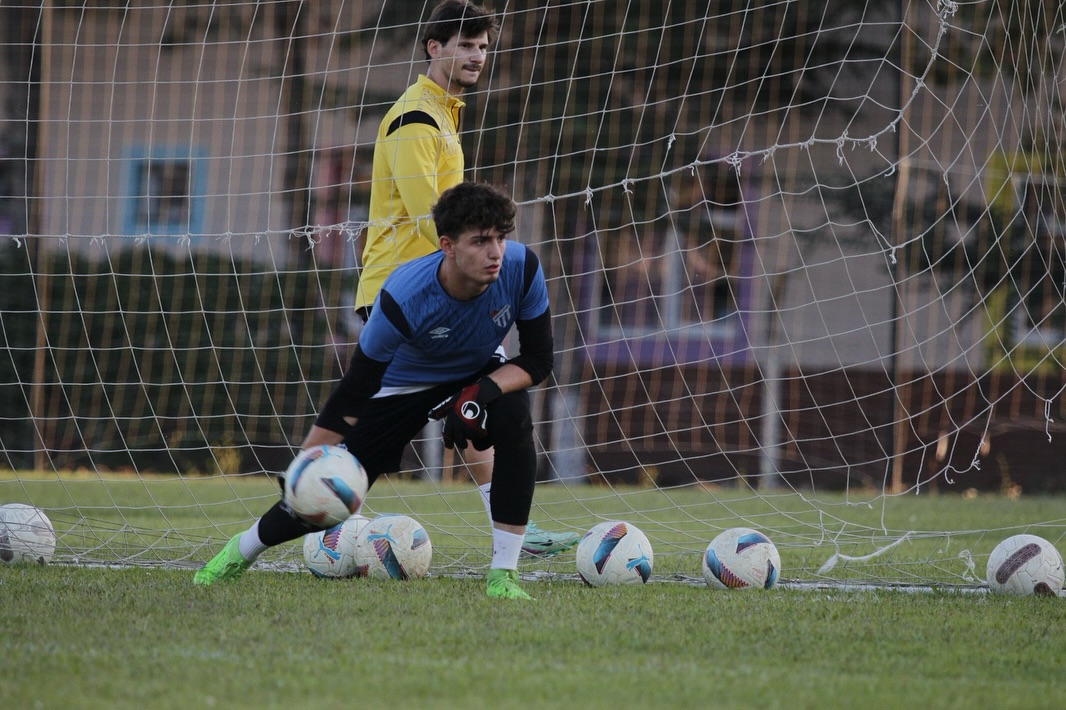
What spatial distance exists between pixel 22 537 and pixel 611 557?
8.43ft

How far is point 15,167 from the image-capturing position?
41.7ft

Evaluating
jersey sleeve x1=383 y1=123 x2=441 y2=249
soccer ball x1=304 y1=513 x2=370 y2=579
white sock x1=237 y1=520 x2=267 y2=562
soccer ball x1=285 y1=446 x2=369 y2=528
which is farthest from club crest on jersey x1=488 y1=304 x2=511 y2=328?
white sock x1=237 y1=520 x2=267 y2=562

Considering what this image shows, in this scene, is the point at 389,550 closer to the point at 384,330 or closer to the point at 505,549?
the point at 505,549

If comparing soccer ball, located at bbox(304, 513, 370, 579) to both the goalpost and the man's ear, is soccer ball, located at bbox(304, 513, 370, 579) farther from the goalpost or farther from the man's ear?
the goalpost

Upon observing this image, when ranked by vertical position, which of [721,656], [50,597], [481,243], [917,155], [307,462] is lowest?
[50,597]

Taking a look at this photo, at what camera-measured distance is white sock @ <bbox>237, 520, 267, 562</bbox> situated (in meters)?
4.56

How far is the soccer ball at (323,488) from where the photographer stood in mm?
4000

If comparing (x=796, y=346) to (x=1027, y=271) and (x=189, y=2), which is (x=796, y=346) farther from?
(x=189, y=2)

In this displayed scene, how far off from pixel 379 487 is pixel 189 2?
571cm

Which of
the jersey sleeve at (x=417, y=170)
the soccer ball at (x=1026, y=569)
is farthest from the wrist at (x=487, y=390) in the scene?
the soccer ball at (x=1026, y=569)

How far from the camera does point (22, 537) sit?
5.18m

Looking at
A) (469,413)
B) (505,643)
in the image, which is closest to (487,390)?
(469,413)

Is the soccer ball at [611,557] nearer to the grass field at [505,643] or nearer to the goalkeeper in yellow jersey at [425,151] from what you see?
the grass field at [505,643]

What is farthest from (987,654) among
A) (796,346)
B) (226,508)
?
(796,346)
